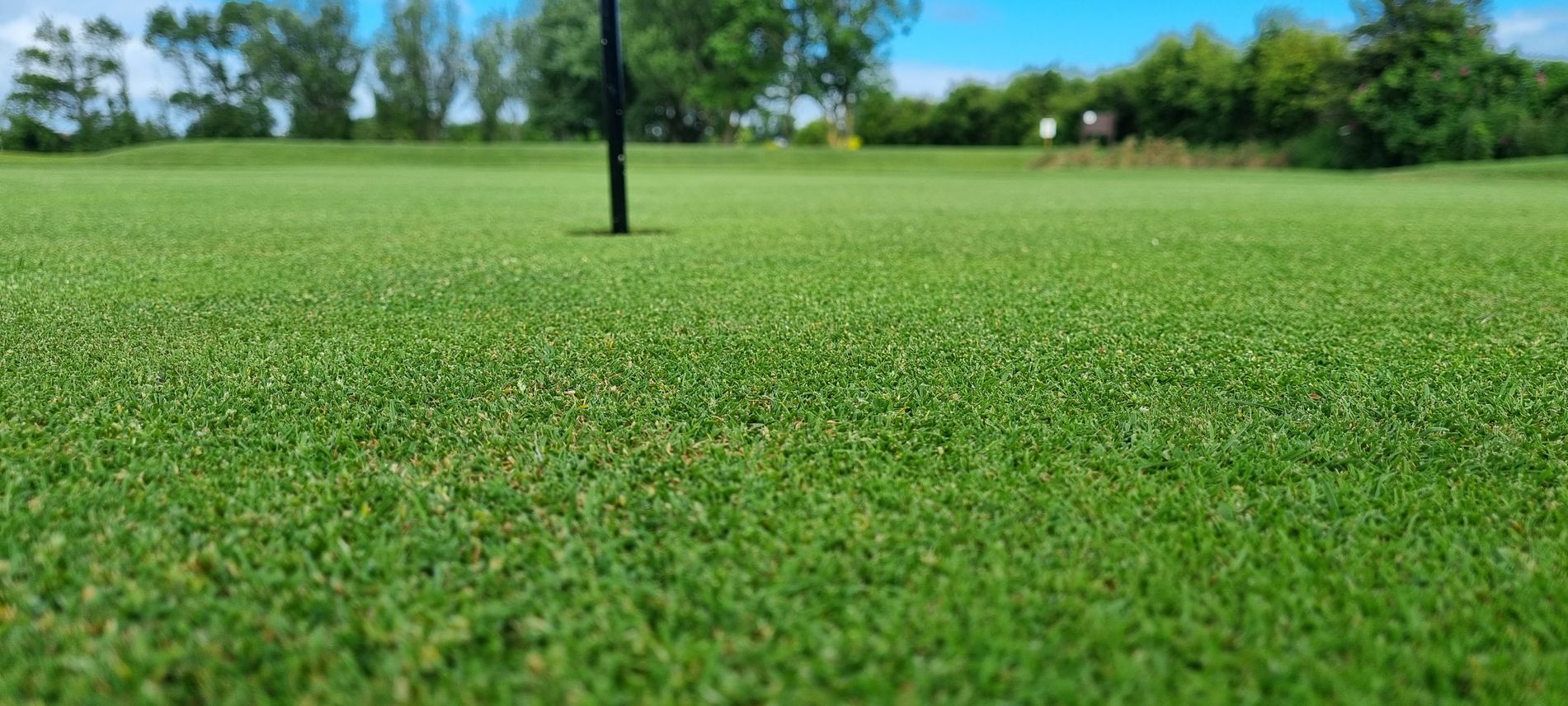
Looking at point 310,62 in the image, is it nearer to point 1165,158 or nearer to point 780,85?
point 780,85

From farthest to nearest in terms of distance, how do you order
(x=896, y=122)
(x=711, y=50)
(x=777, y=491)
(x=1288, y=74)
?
(x=896, y=122) → (x=711, y=50) → (x=1288, y=74) → (x=777, y=491)

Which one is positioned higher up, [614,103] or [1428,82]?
[1428,82]

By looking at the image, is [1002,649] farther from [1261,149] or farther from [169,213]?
[1261,149]

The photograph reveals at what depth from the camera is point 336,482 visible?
Result: 1.06 meters

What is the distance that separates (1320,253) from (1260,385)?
7.42 ft

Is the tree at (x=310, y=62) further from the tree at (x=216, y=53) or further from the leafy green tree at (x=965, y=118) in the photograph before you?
the leafy green tree at (x=965, y=118)

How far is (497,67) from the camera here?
4056cm

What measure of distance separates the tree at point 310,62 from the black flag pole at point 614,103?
4518 centimetres

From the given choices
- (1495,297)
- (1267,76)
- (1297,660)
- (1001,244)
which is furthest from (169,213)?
(1267,76)

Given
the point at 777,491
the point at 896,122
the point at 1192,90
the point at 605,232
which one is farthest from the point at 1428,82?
the point at 777,491

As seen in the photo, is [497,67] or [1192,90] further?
[497,67]

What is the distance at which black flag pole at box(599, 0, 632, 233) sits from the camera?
11.4ft

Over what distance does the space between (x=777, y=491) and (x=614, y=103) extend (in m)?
2.99

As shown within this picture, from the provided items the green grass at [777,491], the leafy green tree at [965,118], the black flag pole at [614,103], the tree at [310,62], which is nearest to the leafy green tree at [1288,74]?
the leafy green tree at [965,118]
